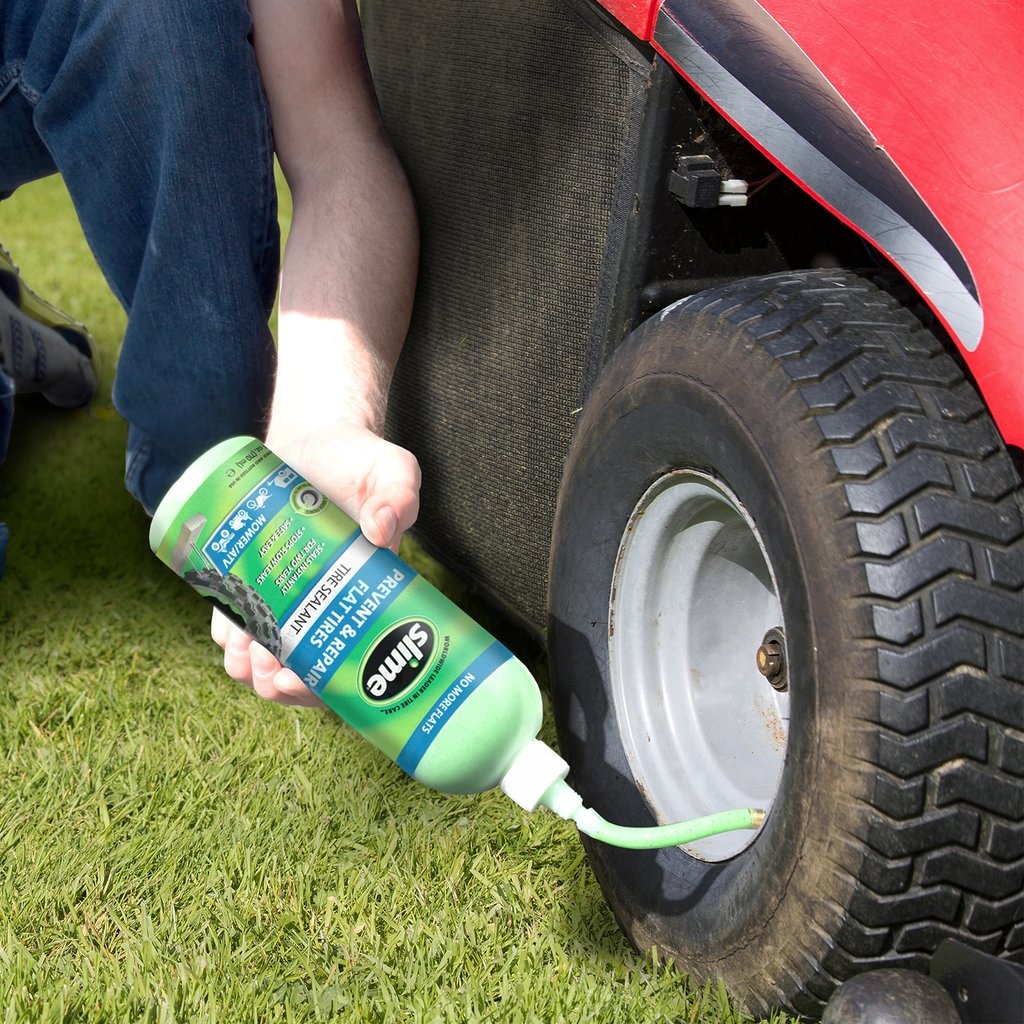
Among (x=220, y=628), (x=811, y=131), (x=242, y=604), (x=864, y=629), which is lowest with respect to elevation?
(x=220, y=628)

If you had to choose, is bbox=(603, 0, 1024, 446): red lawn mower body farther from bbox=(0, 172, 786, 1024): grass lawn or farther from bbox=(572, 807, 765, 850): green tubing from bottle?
bbox=(0, 172, 786, 1024): grass lawn

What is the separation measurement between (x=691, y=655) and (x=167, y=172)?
32.1 inches

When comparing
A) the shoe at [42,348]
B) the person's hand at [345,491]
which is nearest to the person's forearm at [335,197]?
the person's hand at [345,491]

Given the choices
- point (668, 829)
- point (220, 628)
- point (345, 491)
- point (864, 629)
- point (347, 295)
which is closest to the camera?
point (864, 629)

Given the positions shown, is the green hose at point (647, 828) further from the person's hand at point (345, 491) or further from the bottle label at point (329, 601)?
the person's hand at point (345, 491)

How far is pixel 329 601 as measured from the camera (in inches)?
40.9

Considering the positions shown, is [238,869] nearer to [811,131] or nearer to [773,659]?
[773,659]

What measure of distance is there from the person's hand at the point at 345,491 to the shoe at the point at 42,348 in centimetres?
129

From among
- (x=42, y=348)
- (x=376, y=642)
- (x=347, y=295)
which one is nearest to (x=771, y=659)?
(x=376, y=642)

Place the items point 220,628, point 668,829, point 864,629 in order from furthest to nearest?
point 220,628 < point 668,829 < point 864,629

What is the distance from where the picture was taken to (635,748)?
1183mm

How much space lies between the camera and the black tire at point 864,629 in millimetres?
840

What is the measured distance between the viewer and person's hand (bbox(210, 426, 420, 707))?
1.07m

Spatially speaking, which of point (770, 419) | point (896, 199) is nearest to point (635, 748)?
point (770, 419)
